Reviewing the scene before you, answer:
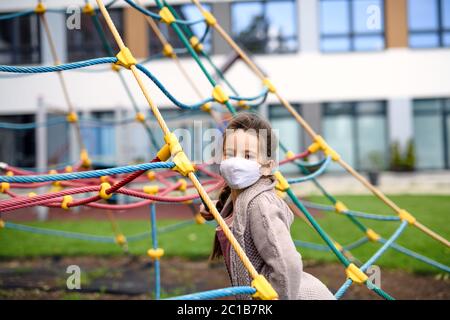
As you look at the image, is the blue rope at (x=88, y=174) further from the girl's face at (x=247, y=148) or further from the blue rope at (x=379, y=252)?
the blue rope at (x=379, y=252)

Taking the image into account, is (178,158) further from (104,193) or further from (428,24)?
(428,24)

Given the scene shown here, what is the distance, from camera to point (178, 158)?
139 centimetres

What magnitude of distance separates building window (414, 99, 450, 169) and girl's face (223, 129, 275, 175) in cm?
1042

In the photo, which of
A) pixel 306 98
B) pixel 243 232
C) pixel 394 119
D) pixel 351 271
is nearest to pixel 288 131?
pixel 306 98

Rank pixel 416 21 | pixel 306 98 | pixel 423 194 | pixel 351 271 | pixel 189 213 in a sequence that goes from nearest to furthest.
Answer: pixel 351 271
pixel 189 213
pixel 423 194
pixel 416 21
pixel 306 98

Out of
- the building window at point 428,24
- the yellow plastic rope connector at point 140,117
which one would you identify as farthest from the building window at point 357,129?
the yellow plastic rope connector at point 140,117

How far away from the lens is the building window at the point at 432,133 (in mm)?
10633

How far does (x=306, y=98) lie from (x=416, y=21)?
3.05m

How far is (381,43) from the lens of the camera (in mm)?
10750

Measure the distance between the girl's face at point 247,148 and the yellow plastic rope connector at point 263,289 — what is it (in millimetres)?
323

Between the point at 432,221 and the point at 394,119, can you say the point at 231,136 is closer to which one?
the point at 432,221

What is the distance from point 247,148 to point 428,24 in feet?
34.7

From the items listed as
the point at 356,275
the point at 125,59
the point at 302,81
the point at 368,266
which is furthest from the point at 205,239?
the point at 302,81
